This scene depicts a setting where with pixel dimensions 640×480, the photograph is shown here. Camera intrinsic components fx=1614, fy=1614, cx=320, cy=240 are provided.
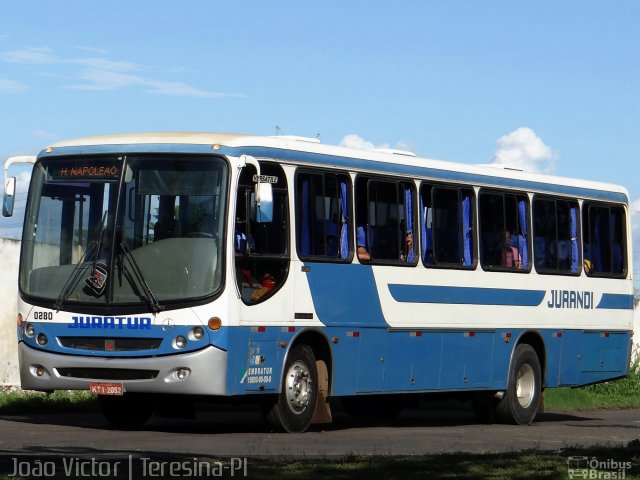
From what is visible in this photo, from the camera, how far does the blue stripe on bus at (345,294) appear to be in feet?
59.8

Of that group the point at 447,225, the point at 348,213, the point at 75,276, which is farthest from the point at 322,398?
the point at 447,225

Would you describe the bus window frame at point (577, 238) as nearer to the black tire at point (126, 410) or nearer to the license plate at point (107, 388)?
the black tire at point (126, 410)

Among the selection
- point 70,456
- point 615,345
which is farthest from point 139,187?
point 615,345

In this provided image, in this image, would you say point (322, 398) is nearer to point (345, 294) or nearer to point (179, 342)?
point (345, 294)

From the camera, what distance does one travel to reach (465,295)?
21.1 meters

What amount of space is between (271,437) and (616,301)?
941cm

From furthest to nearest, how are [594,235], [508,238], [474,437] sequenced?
[594,235] → [508,238] → [474,437]

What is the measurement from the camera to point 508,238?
870 inches

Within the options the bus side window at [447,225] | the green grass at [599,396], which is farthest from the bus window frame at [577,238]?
the green grass at [599,396]

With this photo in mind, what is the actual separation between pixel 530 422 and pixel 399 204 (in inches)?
179

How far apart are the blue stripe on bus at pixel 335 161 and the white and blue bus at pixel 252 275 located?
0.03 metres

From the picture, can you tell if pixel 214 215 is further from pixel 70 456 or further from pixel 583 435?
pixel 583 435

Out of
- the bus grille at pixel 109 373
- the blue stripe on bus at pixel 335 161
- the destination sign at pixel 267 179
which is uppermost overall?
the blue stripe on bus at pixel 335 161

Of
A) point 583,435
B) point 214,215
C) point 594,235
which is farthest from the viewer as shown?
point 594,235
